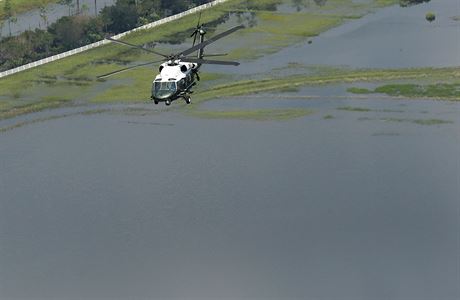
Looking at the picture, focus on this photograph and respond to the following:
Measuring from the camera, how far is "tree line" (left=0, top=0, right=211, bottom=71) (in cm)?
14612

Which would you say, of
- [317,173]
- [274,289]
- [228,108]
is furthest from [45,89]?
[274,289]

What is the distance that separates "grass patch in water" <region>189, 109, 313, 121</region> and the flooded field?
53cm

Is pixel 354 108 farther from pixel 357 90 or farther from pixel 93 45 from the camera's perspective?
pixel 93 45

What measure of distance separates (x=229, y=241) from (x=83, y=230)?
15.0 m

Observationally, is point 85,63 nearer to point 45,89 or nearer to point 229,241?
point 45,89

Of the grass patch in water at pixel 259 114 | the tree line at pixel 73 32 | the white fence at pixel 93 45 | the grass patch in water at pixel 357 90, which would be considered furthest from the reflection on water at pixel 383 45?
the tree line at pixel 73 32

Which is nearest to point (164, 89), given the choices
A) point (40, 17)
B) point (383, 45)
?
point (383, 45)

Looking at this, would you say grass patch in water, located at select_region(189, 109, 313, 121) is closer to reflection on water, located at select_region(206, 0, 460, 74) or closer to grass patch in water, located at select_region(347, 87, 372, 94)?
grass patch in water, located at select_region(347, 87, 372, 94)

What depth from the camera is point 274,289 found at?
267ft

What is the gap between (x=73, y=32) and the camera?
5930 inches

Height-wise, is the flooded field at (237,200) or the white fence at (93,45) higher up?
the white fence at (93,45)

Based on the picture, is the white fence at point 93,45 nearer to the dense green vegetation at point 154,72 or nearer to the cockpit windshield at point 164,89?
the dense green vegetation at point 154,72

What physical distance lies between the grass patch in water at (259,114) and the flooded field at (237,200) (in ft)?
1.73

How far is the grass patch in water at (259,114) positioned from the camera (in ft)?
381
